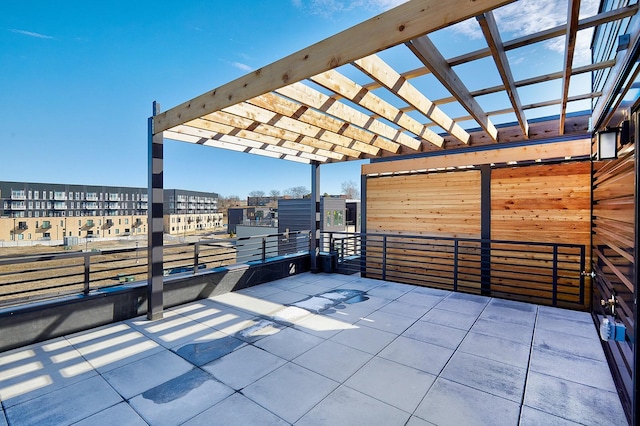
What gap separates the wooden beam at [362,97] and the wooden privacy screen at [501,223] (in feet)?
7.28

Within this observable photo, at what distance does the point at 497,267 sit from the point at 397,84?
4.21 m

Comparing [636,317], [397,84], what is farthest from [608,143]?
[397,84]

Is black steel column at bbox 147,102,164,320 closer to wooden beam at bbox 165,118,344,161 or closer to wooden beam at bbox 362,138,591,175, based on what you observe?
wooden beam at bbox 165,118,344,161

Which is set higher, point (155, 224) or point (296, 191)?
point (296, 191)

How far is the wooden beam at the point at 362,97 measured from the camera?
2.26 meters

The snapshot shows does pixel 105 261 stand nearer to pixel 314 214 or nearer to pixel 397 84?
pixel 314 214

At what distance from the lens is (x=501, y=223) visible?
16.4ft

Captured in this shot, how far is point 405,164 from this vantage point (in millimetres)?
5895

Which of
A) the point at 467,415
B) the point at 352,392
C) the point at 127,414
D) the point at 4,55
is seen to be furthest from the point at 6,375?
the point at 4,55

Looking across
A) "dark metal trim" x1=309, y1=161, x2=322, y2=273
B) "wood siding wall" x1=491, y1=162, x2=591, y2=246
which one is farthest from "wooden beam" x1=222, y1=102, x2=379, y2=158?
"wood siding wall" x1=491, y1=162, x2=591, y2=246

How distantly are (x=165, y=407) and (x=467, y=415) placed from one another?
2004 millimetres

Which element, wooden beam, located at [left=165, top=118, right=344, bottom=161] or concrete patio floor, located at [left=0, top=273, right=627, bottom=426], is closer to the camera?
concrete patio floor, located at [left=0, top=273, right=627, bottom=426]

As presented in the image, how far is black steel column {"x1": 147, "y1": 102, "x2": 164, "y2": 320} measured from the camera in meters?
3.47

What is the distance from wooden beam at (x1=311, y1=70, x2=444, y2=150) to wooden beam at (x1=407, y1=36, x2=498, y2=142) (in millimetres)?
702
